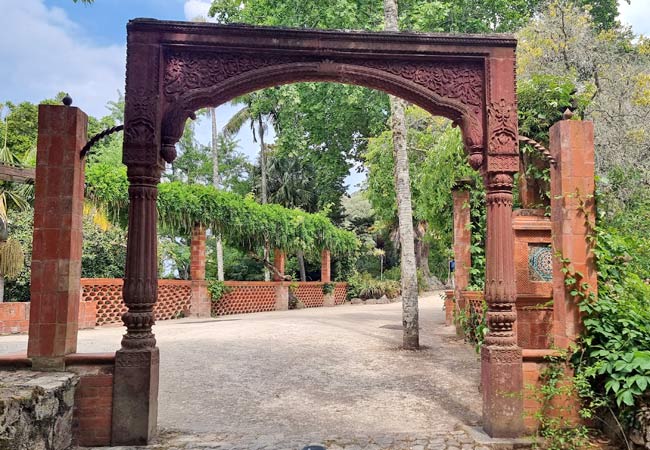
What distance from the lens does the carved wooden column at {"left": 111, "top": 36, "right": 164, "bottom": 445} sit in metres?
4.22

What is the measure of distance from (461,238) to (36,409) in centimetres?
827

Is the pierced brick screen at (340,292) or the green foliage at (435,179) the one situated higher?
the green foliage at (435,179)

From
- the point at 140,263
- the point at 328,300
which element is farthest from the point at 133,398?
the point at 328,300

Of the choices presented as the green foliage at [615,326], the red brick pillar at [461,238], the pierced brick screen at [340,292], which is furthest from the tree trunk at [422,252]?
the green foliage at [615,326]

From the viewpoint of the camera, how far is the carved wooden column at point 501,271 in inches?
168

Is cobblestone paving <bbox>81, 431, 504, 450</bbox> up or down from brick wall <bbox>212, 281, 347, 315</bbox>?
down

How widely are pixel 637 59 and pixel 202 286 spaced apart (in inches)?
596

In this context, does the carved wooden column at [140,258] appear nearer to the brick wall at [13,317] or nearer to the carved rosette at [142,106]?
the carved rosette at [142,106]

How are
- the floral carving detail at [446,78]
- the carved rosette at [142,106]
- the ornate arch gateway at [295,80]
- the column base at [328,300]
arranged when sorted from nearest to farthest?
1. the ornate arch gateway at [295,80]
2. the carved rosette at [142,106]
3. the floral carving detail at [446,78]
4. the column base at [328,300]

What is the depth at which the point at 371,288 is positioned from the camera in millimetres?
24250

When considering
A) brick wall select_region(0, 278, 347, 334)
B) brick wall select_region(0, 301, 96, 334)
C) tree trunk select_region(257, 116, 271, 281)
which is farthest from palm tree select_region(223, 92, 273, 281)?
brick wall select_region(0, 301, 96, 334)

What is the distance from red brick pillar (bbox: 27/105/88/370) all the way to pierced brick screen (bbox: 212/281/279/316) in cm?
1213

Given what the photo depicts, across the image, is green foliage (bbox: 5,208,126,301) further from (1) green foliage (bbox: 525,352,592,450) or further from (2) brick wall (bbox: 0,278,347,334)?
(1) green foliage (bbox: 525,352,592,450)

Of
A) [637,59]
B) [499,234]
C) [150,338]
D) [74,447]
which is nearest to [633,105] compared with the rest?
[637,59]
